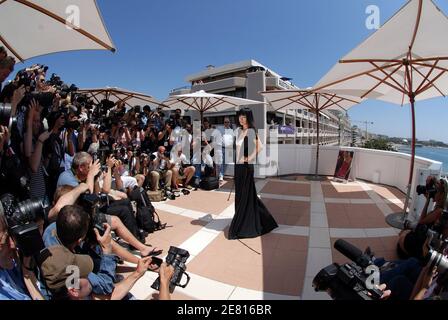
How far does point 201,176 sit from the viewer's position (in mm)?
7289

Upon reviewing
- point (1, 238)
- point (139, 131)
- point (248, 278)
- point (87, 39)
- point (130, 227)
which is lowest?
point (248, 278)

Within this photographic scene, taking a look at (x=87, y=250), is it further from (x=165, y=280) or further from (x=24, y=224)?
(x=24, y=224)

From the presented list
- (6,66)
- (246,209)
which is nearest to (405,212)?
(246,209)

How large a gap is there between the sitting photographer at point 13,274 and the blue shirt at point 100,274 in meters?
0.30

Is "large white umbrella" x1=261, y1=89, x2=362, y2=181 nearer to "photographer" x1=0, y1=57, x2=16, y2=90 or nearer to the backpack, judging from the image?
the backpack

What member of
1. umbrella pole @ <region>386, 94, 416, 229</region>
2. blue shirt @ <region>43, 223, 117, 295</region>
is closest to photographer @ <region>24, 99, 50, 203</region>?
blue shirt @ <region>43, 223, 117, 295</region>

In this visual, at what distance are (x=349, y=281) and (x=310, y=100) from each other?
7.27 meters

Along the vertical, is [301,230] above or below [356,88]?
below

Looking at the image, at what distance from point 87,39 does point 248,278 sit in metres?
3.41

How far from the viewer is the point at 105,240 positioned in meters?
2.40

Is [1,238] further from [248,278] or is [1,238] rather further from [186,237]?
[186,237]

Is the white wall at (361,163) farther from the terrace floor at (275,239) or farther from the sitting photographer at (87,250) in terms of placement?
the sitting photographer at (87,250)

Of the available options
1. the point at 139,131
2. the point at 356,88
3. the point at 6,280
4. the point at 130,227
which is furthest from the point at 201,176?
the point at 6,280

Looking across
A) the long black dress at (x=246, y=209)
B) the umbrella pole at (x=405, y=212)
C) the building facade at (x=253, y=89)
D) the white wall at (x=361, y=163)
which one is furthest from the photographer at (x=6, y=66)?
the building facade at (x=253, y=89)
